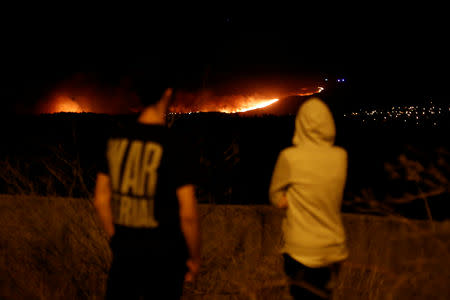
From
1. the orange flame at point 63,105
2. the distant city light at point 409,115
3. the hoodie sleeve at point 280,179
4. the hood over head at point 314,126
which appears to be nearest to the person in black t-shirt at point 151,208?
the hoodie sleeve at point 280,179

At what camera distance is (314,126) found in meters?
2.42

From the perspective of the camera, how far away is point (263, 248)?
4309 millimetres

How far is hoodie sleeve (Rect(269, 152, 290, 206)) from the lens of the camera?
8.03ft

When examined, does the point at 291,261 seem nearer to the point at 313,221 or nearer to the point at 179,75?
the point at 313,221

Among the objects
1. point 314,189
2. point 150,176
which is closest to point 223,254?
point 314,189

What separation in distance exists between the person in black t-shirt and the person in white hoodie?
0.64 metres

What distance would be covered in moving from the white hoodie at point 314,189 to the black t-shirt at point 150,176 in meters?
0.65

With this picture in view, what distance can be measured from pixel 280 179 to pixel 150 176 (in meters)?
0.81

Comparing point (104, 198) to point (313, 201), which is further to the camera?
point (313, 201)

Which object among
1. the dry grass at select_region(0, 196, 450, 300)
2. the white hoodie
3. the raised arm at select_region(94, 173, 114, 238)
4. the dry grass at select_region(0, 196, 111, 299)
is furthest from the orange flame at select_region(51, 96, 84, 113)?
the white hoodie

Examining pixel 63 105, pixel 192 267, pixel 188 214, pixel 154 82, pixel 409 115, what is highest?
pixel 63 105

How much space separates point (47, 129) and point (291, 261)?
20.7 ft

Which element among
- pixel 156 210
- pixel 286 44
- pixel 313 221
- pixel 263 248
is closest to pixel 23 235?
pixel 263 248

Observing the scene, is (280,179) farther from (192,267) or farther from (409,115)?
(409,115)
